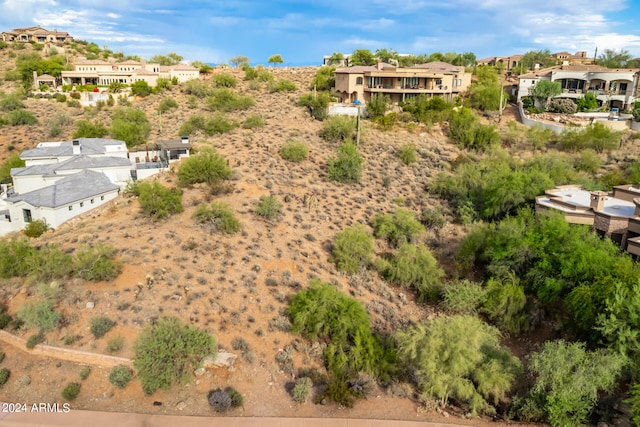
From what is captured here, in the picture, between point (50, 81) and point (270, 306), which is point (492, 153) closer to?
point (270, 306)

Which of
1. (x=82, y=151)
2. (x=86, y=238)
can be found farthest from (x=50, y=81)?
(x=86, y=238)

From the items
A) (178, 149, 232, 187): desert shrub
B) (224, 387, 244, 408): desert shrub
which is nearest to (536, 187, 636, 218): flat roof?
(224, 387, 244, 408): desert shrub

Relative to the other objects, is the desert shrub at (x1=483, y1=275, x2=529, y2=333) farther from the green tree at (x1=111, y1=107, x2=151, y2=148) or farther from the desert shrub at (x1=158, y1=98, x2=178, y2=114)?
the desert shrub at (x1=158, y1=98, x2=178, y2=114)

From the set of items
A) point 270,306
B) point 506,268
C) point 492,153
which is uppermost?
point 492,153

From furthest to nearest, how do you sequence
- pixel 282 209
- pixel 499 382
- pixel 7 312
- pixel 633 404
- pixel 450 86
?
pixel 450 86
pixel 282 209
pixel 7 312
pixel 499 382
pixel 633 404

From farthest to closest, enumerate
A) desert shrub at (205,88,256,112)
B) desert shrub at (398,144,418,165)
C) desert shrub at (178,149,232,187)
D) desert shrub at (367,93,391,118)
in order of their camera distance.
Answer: desert shrub at (205,88,256,112) < desert shrub at (367,93,391,118) < desert shrub at (398,144,418,165) < desert shrub at (178,149,232,187)

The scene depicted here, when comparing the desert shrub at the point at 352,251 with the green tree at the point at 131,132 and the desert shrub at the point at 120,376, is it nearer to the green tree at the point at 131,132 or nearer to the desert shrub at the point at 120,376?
the desert shrub at the point at 120,376

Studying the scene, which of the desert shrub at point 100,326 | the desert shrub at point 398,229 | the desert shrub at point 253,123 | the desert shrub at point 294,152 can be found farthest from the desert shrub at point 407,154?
the desert shrub at point 100,326
